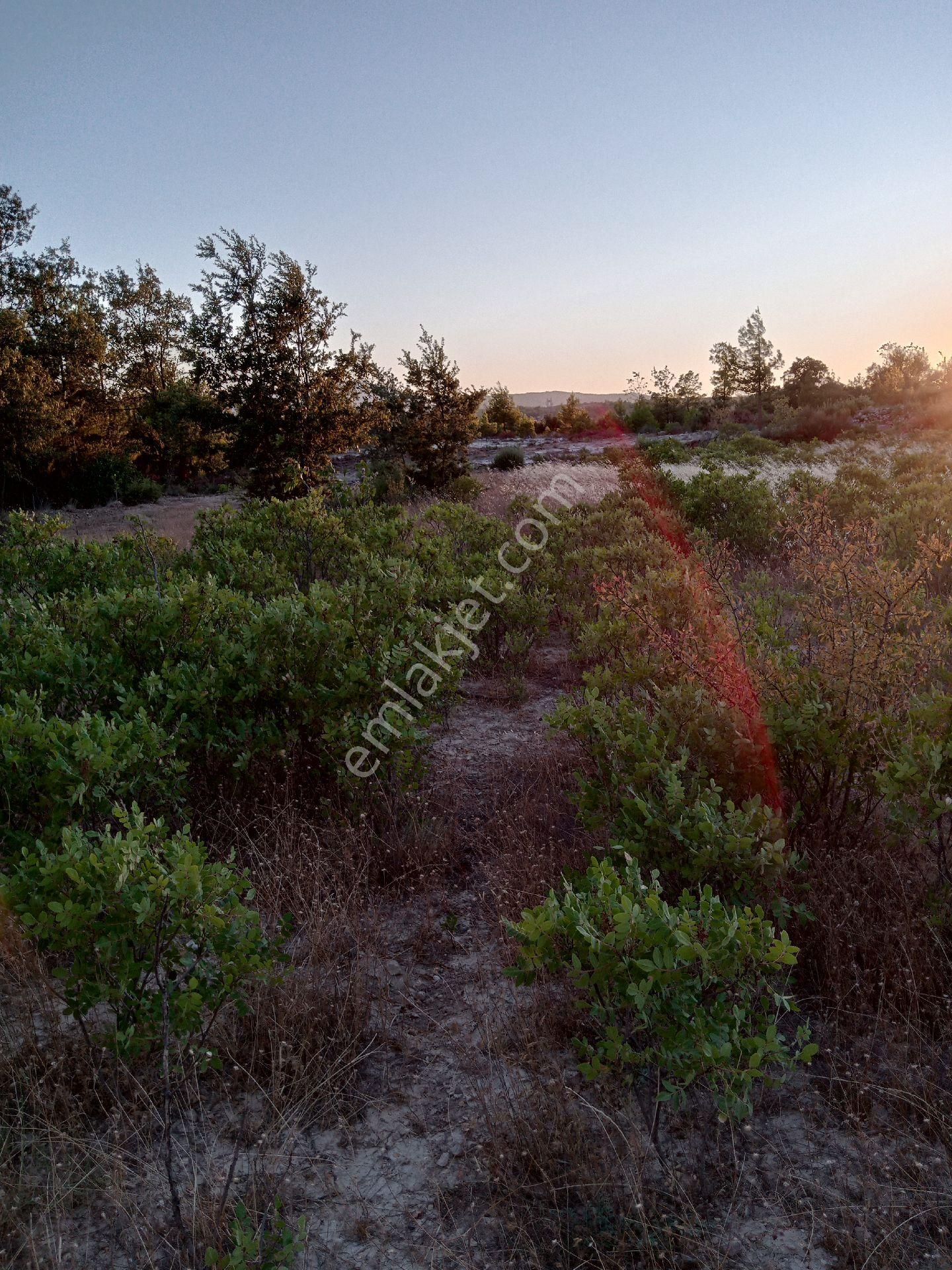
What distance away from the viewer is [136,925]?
2.07m

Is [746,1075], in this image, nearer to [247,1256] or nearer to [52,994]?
[247,1256]

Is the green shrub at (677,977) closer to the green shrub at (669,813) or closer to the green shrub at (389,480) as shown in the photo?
the green shrub at (669,813)

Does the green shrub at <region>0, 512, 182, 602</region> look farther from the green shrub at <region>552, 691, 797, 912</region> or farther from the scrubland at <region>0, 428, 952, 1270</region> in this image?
the green shrub at <region>552, 691, 797, 912</region>

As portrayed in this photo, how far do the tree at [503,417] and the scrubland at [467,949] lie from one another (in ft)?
118

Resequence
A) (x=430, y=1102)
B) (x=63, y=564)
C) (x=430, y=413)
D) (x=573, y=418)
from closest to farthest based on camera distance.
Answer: (x=430, y=1102) → (x=63, y=564) → (x=430, y=413) → (x=573, y=418)

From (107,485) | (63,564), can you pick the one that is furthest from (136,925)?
(107,485)

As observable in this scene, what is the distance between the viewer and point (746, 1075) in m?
Result: 1.70

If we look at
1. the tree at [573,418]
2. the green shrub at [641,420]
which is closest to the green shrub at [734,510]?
the tree at [573,418]

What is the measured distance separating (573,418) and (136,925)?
130 feet

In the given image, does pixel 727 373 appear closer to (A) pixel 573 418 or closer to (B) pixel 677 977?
(A) pixel 573 418

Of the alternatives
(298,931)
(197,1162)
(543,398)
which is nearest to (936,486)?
(298,931)

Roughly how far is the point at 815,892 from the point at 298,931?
192 cm

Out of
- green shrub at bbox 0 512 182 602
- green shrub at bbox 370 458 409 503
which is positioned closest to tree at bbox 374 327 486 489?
green shrub at bbox 370 458 409 503

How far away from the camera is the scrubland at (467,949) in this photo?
1.83 m
